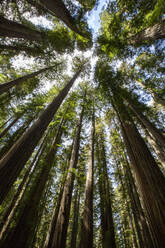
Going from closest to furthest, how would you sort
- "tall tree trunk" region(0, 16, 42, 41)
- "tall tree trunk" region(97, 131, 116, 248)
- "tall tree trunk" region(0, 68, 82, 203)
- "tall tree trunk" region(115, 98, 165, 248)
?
"tall tree trunk" region(115, 98, 165, 248)
"tall tree trunk" region(0, 68, 82, 203)
"tall tree trunk" region(0, 16, 42, 41)
"tall tree trunk" region(97, 131, 116, 248)

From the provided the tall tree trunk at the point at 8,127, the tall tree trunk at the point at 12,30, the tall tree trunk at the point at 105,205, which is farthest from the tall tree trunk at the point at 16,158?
the tall tree trunk at the point at 8,127

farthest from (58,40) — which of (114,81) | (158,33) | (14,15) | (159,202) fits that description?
(159,202)

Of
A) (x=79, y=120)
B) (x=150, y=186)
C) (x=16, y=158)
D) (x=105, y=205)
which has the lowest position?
(x=150, y=186)

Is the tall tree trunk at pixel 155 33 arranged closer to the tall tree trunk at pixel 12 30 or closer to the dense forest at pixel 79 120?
the dense forest at pixel 79 120

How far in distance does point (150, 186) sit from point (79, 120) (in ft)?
18.0

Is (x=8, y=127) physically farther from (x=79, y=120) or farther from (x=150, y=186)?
(x=150, y=186)

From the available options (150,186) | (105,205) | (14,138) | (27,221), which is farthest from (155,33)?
(14,138)

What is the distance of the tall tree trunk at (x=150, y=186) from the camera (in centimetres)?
109

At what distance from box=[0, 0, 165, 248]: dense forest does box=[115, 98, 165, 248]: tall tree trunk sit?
11 mm

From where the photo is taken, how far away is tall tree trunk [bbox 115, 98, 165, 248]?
1092 mm

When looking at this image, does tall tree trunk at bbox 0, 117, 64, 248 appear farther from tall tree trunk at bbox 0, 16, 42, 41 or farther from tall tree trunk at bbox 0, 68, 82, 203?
tall tree trunk at bbox 0, 16, 42, 41

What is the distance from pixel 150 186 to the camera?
1.39m

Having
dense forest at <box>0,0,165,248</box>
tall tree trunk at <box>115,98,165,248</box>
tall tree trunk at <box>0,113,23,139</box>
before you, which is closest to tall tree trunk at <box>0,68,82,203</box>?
dense forest at <box>0,0,165,248</box>

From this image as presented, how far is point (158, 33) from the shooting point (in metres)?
3.20
